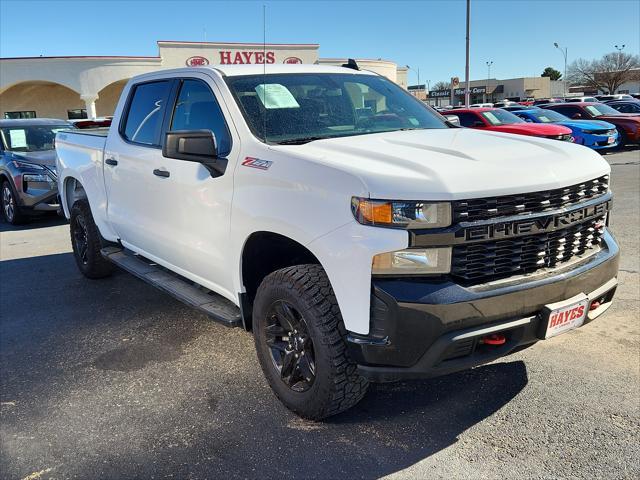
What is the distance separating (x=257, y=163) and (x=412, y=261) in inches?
45.4

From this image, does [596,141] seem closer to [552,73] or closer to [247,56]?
[247,56]

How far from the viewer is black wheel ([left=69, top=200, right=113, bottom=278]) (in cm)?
587

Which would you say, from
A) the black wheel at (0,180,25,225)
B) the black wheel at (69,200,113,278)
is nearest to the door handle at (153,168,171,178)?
the black wheel at (69,200,113,278)

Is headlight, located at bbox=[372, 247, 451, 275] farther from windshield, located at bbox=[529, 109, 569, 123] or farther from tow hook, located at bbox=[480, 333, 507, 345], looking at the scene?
windshield, located at bbox=[529, 109, 569, 123]

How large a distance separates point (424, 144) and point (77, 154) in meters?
4.03

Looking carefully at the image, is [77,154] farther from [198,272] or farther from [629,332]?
[629,332]

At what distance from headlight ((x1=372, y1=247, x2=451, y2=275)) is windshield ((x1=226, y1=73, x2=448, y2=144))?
1.16 meters

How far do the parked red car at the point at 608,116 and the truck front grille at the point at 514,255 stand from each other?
16945mm

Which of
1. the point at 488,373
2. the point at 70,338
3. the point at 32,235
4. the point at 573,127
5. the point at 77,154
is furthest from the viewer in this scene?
the point at 573,127

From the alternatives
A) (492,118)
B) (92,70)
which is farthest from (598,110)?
(92,70)

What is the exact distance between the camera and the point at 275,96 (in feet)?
12.5

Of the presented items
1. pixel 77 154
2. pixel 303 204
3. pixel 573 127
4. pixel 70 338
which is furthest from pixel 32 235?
pixel 573 127

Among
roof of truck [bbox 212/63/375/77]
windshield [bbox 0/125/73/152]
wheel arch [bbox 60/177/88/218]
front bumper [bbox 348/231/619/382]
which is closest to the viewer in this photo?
front bumper [bbox 348/231/619/382]

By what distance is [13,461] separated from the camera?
9.94 ft
